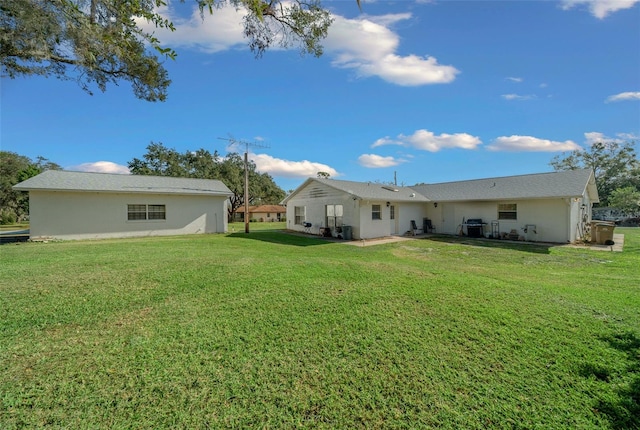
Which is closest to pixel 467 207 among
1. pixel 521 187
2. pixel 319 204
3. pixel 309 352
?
pixel 521 187

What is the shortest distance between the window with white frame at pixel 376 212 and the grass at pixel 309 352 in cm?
1029

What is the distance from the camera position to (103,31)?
4578 mm

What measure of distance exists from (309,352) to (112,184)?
1719 cm

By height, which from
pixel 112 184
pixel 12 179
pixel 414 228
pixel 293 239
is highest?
pixel 12 179

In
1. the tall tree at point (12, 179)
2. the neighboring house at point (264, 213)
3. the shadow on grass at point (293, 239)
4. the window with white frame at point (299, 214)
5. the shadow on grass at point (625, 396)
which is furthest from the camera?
the neighboring house at point (264, 213)

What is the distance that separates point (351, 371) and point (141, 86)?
7.44 m

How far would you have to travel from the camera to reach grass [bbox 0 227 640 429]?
2.46 m

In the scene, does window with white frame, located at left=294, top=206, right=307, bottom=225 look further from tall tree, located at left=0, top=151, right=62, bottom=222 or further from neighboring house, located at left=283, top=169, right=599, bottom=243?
tall tree, located at left=0, top=151, right=62, bottom=222

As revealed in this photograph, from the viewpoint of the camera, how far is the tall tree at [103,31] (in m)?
4.14

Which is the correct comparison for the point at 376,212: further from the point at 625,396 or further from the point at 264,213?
the point at 264,213

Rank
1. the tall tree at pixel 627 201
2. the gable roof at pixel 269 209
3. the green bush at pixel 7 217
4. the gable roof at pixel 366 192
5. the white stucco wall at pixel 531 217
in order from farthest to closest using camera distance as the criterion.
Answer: the gable roof at pixel 269 209
the green bush at pixel 7 217
the tall tree at pixel 627 201
the gable roof at pixel 366 192
the white stucco wall at pixel 531 217

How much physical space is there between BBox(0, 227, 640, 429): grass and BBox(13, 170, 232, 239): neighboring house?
10.7 m

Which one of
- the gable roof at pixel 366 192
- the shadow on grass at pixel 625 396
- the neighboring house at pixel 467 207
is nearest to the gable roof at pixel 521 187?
the neighboring house at pixel 467 207

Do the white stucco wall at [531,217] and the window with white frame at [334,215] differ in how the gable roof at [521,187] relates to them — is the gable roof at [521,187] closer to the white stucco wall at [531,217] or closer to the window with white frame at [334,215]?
the white stucco wall at [531,217]
